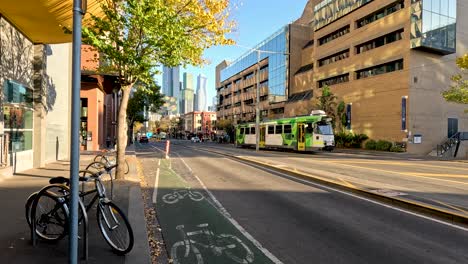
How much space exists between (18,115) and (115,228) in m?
10.3

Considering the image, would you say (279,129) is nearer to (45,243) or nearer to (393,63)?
(393,63)

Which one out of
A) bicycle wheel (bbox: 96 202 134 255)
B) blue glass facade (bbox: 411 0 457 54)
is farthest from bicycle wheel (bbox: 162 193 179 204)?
blue glass facade (bbox: 411 0 457 54)

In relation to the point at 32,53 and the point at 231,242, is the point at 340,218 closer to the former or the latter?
the point at 231,242

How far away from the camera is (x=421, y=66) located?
3769cm

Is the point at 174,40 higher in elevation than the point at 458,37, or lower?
lower

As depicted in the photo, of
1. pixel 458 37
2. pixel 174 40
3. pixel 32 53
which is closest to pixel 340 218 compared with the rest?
pixel 174 40

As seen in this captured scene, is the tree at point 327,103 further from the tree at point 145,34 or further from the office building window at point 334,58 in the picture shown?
the tree at point 145,34

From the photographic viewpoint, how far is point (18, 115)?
1295 centimetres

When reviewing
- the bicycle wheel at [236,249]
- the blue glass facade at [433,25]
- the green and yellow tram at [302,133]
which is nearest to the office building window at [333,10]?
the blue glass facade at [433,25]

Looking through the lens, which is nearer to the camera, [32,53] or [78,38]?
[78,38]

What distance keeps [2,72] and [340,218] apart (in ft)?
36.5

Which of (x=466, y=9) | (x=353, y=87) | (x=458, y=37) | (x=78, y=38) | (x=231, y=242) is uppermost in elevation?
(x=466, y=9)

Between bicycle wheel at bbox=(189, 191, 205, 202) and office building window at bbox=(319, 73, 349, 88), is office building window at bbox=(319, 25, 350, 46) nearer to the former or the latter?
office building window at bbox=(319, 73, 349, 88)

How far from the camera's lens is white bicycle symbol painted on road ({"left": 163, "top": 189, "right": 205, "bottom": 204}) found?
30.2ft
